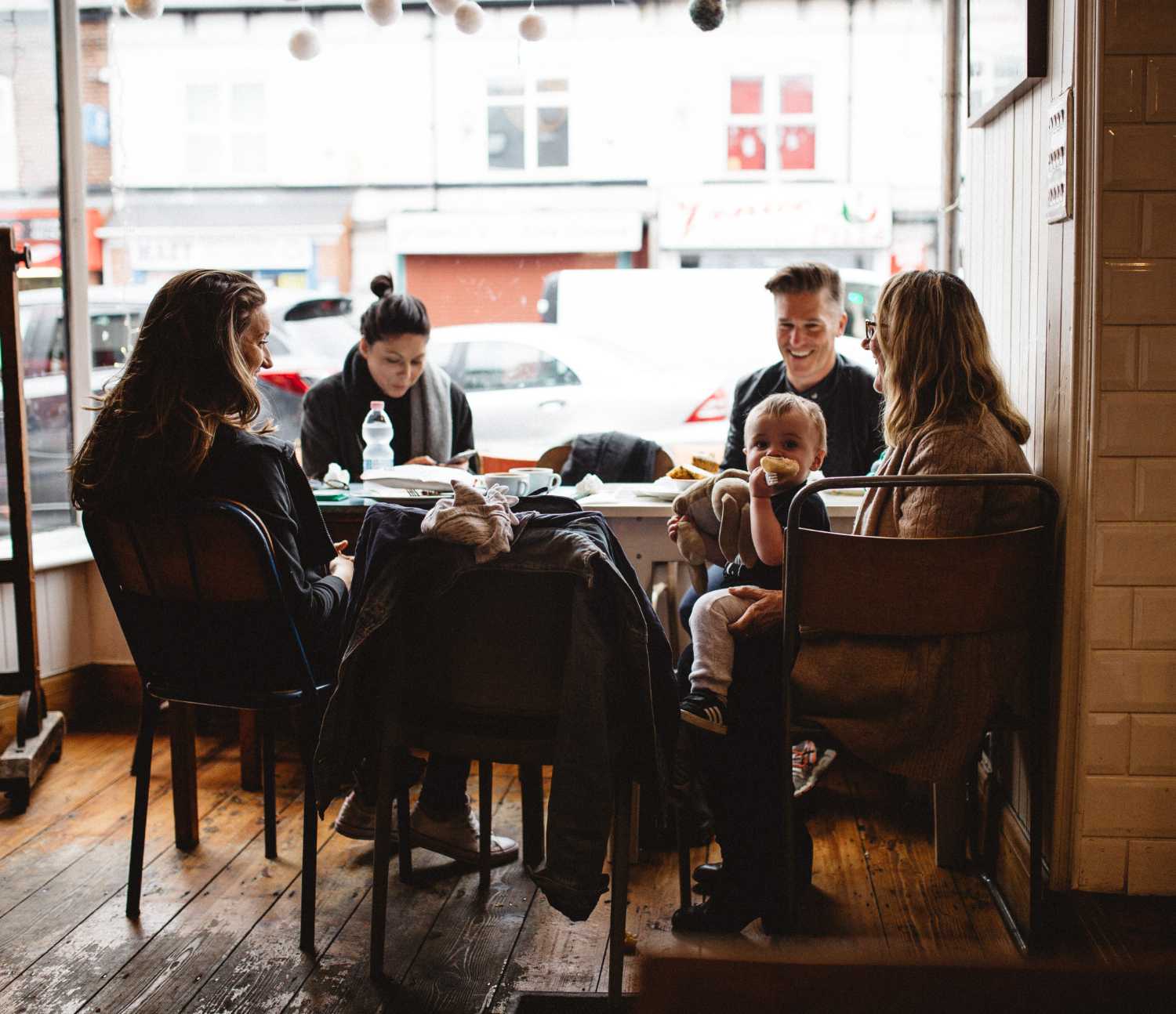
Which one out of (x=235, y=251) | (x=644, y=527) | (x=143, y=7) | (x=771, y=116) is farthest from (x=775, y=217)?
(x=143, y=7)

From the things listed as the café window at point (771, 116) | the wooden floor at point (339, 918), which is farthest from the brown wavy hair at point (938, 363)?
the café window at point (771, 116)

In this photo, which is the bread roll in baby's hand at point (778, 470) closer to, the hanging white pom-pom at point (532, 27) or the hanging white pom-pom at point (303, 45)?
the hanging white pom-pom at point (532, 27)

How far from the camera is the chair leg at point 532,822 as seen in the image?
2.45 m

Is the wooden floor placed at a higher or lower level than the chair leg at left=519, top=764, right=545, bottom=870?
lower

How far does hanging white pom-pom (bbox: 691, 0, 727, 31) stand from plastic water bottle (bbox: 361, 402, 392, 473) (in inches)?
54.5

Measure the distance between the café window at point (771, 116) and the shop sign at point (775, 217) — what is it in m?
0.13

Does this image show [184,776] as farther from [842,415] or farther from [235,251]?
[235,251]

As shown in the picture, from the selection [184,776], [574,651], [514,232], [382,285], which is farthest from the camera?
[514,232]

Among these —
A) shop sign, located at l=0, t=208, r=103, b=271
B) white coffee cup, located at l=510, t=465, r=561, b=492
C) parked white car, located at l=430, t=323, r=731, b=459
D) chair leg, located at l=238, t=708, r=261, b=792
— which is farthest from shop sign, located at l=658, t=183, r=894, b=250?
chair leg, located at l=238, t=708, r=261, b=792

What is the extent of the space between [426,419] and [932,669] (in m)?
2.01

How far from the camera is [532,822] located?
8.16ft

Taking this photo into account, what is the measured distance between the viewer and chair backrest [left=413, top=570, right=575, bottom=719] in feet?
6.23

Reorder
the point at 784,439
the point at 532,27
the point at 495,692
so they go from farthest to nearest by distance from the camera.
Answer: the point at 532,27 → the point at 784,439 → the point at 495,692

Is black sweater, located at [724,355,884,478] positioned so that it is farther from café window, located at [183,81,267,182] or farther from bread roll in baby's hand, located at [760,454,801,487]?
café window, located at [183,81,267,182]
